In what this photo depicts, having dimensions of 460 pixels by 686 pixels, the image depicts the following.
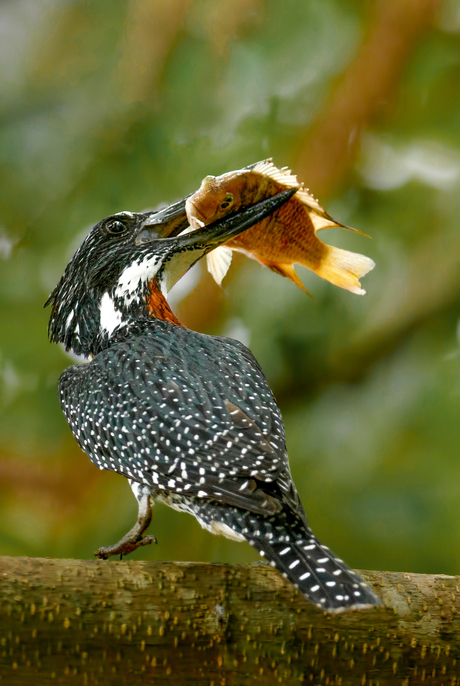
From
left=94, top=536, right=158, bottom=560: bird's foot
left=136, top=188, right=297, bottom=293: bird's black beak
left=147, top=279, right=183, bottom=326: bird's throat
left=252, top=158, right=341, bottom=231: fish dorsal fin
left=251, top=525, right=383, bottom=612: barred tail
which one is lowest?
left=251, top=525, right=383, bottom=612: barred tail

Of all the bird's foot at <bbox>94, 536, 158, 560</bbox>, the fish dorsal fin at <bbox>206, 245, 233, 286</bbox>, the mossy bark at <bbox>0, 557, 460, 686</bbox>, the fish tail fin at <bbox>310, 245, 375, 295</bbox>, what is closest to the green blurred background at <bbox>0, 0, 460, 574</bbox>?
the fish dorsal fin at <bbox>206, 245, 233, 286</bbox>

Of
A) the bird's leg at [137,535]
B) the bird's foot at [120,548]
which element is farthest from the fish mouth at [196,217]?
the bird's foot at [120,548]

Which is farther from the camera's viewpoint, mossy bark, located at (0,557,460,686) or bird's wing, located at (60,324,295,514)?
bird's wing, located at (60,324,295,514)

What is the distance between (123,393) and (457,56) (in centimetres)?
248

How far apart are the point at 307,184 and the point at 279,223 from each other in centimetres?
116

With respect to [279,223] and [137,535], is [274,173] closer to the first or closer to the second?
[279,223]

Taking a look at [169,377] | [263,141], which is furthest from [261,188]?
[263,141]

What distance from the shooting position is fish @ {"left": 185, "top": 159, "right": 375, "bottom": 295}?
1.84 meters

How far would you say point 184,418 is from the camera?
5.09 ft

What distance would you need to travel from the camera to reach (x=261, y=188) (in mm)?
1882

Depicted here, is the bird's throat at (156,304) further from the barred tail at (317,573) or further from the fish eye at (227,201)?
the barred tail at (317,573)

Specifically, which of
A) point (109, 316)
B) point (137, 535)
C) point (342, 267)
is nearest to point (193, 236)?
point (109, 316)

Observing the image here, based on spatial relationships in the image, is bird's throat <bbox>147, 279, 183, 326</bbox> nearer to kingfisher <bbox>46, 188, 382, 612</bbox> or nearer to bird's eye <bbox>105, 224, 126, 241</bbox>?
kingfisher <bbox>46, 188, 382, 612</bbox>

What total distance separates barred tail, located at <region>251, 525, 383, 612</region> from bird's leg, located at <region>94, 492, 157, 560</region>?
459 millimetres
